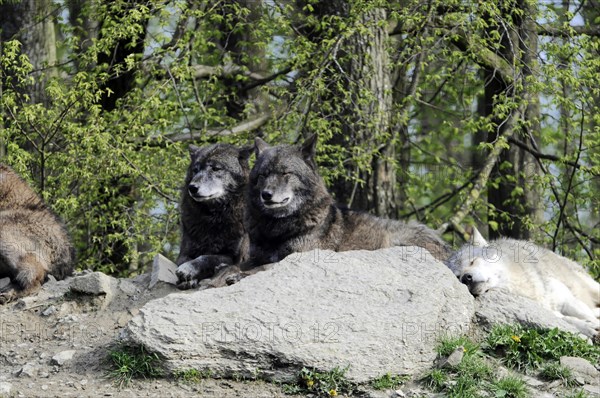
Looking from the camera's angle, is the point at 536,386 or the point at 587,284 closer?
the point at 536,386

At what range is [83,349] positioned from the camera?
305 inches

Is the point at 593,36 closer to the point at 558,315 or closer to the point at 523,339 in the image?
the point at 558,315

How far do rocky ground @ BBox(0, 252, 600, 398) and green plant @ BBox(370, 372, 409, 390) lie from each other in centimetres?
5

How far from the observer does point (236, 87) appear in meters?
14.7

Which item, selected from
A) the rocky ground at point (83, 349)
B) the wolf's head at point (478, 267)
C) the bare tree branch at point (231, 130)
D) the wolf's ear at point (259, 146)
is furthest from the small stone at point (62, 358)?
the bare tree branch at point (231, 130)

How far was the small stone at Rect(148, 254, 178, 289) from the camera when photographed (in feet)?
30.6

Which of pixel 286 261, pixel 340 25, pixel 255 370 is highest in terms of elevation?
pixel 340 25

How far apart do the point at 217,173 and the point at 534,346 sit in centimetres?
402

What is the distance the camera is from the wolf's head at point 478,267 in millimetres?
8781

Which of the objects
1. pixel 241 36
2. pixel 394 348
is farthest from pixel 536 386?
pixel 241 36

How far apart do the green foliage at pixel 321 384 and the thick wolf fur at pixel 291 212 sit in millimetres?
2192

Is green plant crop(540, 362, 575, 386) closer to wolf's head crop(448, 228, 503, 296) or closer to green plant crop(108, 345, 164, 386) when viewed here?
wolf's head crop(448, 228, 503, 296)

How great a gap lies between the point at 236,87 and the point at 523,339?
828cm

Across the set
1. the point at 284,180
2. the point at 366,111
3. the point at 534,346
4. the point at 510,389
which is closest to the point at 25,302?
the point at 284,180
